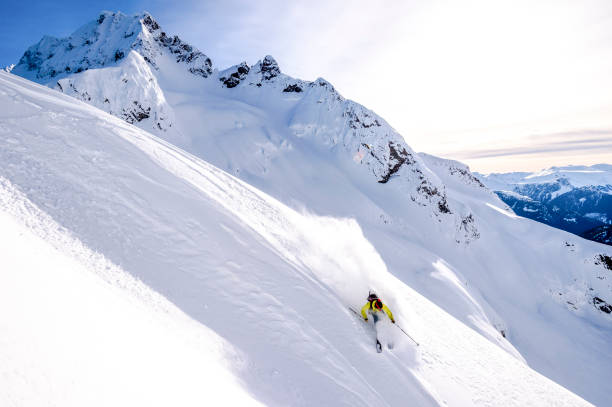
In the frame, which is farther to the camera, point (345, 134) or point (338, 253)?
point (345, 134)

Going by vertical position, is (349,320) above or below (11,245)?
above

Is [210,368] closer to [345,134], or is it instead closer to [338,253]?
[338,253]

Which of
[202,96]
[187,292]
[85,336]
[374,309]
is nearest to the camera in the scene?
[85,336]

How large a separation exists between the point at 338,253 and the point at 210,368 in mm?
8033

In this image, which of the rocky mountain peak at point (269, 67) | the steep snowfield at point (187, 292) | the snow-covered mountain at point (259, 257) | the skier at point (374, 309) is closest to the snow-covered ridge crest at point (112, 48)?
the rocky mountain peak at point (269, 67)

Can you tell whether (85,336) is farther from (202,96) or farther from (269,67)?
(269,67)

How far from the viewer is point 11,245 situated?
4551 mm

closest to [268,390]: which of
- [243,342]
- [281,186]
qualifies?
[243,342]

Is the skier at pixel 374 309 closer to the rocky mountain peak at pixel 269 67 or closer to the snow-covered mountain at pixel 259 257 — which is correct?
the snow-covered mountain at pixel 259 257

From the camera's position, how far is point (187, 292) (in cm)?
629

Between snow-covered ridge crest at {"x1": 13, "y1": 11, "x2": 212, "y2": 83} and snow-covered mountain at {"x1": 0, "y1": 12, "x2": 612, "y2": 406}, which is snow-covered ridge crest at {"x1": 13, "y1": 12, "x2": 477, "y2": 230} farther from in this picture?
snow-covered mountain at {"x1": 0, "y1": 12, "x2": 612, "y2": 406}

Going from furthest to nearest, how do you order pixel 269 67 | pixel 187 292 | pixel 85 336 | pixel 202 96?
pixel 269 67 < pixel 202 96 < pixel 187 292 < pixel 85 336

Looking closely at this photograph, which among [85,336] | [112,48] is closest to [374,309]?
[85,336]

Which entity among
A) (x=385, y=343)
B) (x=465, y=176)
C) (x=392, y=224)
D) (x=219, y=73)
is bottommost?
(x=385, y=343)
